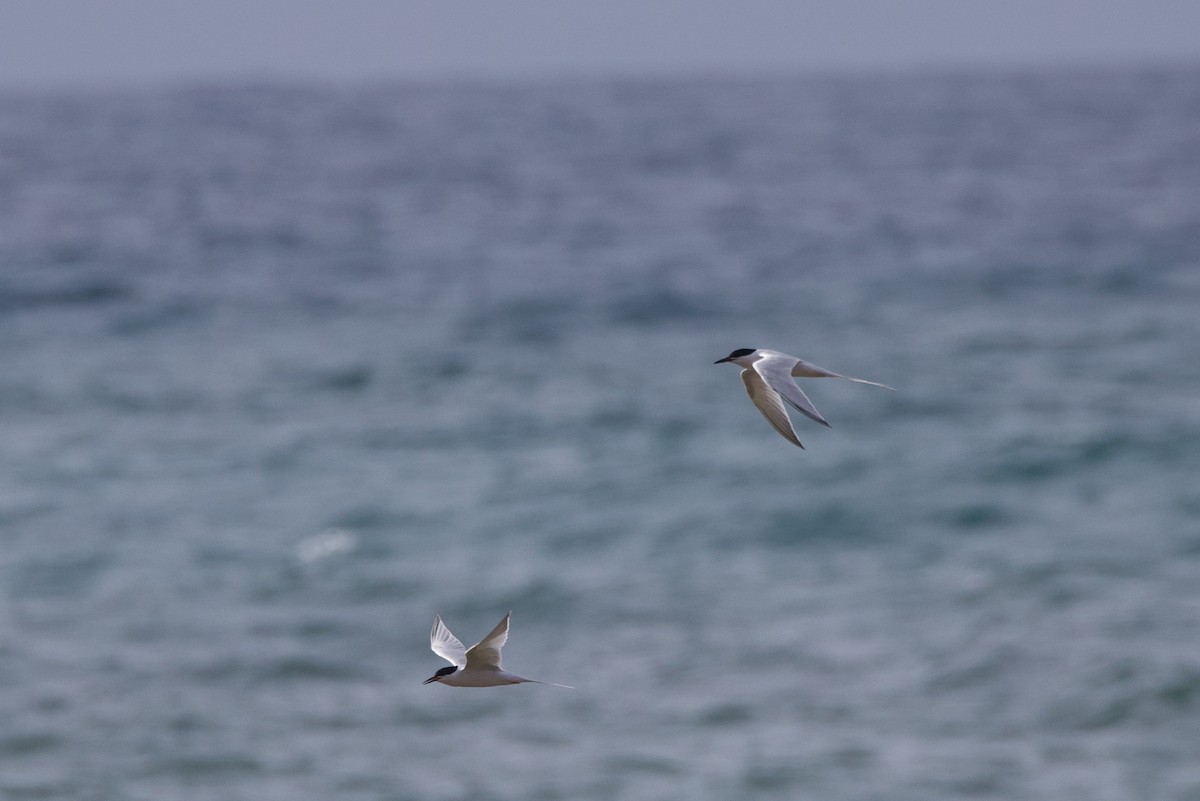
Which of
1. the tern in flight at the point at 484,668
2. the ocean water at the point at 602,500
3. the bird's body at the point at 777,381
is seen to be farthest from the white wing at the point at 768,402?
the ocean water at the point at 602,500

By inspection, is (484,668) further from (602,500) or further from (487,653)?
(602,500)

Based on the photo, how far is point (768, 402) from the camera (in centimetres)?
541

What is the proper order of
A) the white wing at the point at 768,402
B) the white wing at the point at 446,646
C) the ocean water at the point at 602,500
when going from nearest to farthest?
1. the white wing at the point at 768,402
2. the white wing at the point at 446,646
3. the ocean water at the point at 602,500

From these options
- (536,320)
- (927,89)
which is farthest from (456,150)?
(927,89)

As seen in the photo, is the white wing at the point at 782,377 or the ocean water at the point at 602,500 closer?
the white wing at the point at 782,377

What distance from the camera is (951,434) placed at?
22.3 m

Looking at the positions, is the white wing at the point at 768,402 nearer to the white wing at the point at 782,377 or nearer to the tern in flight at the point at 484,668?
the white wing at the point at 782,377

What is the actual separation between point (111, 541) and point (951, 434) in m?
11.0

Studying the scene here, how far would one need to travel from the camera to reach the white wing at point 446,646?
5406mm

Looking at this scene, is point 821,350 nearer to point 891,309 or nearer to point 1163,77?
point 891,309

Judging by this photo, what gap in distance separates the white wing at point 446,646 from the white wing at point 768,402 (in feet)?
4.09

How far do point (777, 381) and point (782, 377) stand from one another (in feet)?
0.15

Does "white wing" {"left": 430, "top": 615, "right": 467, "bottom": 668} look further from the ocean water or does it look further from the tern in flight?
the ocean water

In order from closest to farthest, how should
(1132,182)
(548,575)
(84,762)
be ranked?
(84,762) < (548,575) < (1132,182)
